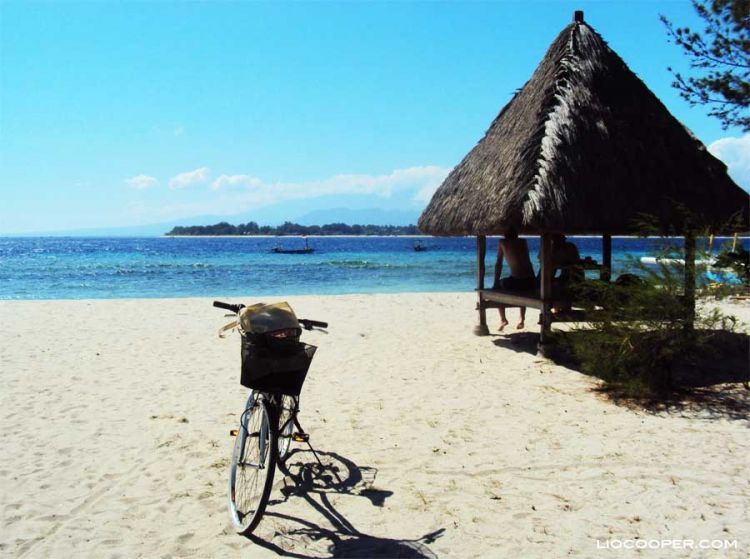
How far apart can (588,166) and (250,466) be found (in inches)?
204

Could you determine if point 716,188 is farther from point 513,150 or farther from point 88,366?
point 88,366

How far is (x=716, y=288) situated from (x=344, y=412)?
138 inches

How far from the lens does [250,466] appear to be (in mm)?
3287

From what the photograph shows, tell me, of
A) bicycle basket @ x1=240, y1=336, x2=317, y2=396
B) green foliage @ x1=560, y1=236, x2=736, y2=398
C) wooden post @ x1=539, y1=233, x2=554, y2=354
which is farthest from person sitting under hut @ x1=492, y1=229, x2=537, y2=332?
bicycle basket @ x1=240, y1=336, x2=317, y2=396

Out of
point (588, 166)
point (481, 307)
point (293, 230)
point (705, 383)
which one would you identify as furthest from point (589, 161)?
point (293, 230)

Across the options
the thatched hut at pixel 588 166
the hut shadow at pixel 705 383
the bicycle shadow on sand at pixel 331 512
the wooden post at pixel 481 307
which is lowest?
the bicycle shadow on sand at pixel 331 512

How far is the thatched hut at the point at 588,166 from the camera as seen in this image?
6691 mm

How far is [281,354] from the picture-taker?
10.4 feet

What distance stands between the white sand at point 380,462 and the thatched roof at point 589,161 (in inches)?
71.4

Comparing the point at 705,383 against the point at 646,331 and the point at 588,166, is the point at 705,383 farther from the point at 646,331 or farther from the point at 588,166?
the point at 588,166

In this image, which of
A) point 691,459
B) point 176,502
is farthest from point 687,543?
point 176,502

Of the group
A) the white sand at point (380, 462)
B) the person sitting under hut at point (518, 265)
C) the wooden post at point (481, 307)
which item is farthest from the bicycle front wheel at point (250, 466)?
the wooden post at point (481, 307)

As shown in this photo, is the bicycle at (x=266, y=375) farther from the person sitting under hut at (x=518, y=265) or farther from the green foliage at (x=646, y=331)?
the person sitting under hut at (x=518, y=265)

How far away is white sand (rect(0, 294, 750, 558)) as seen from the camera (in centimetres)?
316
